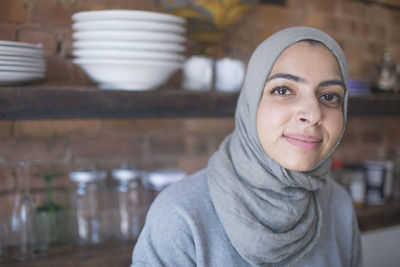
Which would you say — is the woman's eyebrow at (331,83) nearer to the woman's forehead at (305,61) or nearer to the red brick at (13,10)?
the woman's forehead at (305,61)

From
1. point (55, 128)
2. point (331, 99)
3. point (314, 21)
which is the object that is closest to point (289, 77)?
point (331, 99)

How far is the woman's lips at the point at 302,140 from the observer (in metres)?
0.98

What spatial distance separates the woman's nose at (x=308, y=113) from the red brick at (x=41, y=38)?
79 centimetres

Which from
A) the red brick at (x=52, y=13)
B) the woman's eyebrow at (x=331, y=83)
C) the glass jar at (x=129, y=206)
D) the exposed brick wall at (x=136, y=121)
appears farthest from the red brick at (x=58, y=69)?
the woman's eyebrow at (x=331, y=83)

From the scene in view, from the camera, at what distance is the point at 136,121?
1.48 m

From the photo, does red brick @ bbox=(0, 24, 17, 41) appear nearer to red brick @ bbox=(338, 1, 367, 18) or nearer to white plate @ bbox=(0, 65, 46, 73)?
white plate @ bbox=(0, 65, 46, 73)

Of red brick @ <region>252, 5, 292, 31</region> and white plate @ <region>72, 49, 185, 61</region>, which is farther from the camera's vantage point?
red brick @ <region>252, 5, 292, 31</region>

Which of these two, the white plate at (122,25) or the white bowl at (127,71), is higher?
the white plate at (122,25)

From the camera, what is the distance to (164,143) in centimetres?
155

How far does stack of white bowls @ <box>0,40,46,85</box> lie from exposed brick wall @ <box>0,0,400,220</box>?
0.26m

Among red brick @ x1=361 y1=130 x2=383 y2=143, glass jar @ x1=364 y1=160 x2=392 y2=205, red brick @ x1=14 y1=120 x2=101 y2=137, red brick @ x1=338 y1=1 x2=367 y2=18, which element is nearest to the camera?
red brick @ x1=14 y1=120 x2=101 y2=137

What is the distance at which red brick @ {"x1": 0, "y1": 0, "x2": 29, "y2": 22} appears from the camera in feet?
4.00

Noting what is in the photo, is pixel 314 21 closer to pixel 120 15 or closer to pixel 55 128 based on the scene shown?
pixel 120 15

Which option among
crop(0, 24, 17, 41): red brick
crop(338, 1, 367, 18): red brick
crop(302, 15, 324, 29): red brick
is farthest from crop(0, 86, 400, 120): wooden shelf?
crop(338, 1, 367, 18): red brick
